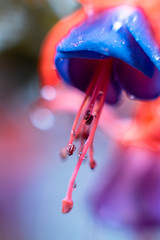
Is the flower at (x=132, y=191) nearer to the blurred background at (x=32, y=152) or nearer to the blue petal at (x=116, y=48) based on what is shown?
the blurred background at (x=32, y=152)

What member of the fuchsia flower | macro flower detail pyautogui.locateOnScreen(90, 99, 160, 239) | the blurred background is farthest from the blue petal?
the blurred background

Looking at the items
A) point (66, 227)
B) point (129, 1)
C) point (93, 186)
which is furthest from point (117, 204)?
point (129, 1)

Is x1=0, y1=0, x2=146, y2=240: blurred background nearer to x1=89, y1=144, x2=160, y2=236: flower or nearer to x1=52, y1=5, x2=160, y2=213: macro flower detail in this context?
x1=89, y1=144, x2=160, y2=236: flower

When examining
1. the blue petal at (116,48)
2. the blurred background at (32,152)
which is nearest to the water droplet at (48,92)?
the blurred background at (32,152)

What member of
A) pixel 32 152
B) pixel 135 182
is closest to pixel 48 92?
pixel 135 182

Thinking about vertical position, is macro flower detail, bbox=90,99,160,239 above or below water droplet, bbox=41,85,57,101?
below

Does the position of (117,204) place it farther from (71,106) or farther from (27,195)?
(27,195)
